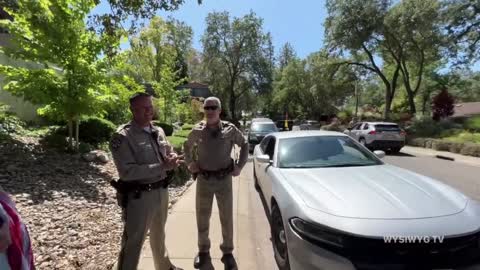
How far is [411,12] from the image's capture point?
29047mm

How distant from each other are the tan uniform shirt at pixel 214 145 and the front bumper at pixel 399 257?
1.50 meters

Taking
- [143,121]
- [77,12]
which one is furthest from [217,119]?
[77,12]

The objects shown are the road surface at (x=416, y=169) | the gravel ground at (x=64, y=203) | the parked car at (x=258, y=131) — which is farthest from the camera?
the parked car at (x=258, y=131)

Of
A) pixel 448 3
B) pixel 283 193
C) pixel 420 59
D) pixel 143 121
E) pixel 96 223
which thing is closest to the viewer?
pixel 143 121

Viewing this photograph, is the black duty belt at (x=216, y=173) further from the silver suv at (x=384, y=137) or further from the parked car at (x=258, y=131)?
the silver suv at (x=384, y=137)

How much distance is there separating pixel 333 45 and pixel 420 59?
7.29m

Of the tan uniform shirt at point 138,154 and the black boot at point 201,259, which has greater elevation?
the tan uniform shirt at point 138,154

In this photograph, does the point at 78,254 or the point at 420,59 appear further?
the point at 420,59

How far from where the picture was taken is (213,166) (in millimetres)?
4184

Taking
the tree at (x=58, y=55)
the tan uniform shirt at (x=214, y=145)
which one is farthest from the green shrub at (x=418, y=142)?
the tan uniform shirt at (x=214, y=145)

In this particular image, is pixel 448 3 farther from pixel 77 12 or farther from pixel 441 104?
pixel 77 12

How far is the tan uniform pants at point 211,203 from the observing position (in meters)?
4.24

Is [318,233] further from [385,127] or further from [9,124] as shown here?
[385,127]

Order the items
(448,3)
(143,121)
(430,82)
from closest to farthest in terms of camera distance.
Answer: (143,121), (448,3), (430,82)
